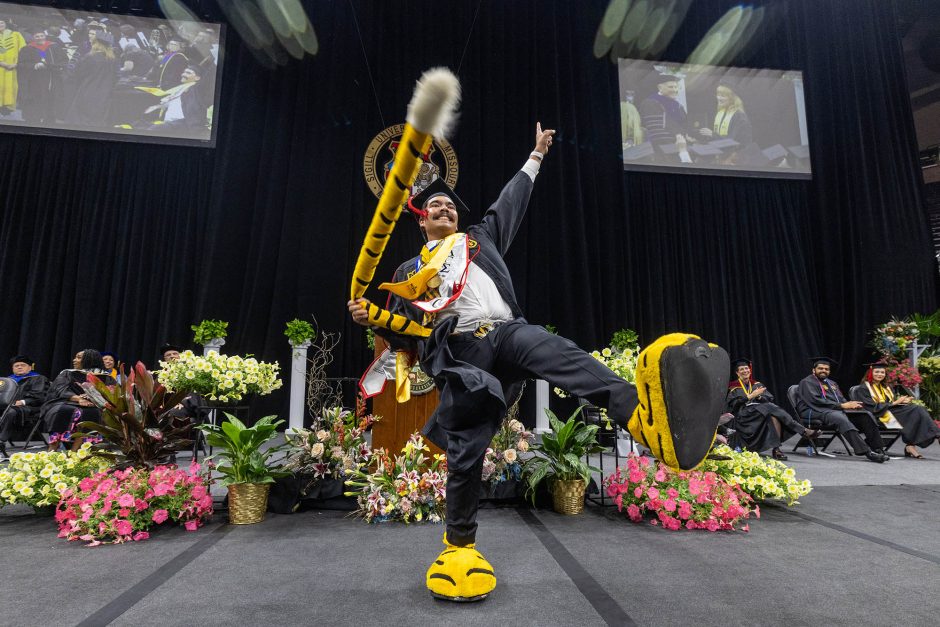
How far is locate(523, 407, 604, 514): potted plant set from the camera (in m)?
2.87

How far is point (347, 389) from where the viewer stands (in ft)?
22.6

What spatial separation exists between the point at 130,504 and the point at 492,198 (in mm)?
5998

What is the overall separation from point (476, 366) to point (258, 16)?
26.1ft

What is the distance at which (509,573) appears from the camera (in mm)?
1883

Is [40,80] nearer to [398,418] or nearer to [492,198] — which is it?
[492,198]

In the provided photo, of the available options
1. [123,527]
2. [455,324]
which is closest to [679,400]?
[455,324]

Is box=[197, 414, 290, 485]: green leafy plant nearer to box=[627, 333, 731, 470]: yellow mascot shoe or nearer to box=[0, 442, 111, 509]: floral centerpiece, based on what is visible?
box=[0, 442, 111, 509]: floral centerpiece

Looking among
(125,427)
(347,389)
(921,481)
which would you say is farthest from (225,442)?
(921,481)

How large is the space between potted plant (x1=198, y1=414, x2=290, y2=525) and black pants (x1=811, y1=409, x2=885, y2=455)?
5.50 metres

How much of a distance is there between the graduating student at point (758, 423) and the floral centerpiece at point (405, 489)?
148 inches

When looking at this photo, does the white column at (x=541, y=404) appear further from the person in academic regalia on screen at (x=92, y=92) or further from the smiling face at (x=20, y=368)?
the person in academic regalia on screen at (x=92, y=92)

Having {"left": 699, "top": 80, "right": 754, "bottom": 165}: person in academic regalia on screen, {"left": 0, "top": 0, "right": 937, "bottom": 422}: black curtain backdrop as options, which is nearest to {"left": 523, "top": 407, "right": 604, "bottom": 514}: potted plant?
{"left": 0, "top": 0, "right": 937, "bottom": 422}: black curtain backdrop

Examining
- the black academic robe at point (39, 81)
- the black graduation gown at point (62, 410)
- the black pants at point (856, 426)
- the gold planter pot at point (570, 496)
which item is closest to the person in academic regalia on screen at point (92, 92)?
the black academic robe at point (39, 81)

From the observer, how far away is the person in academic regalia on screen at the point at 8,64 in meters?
6.63
